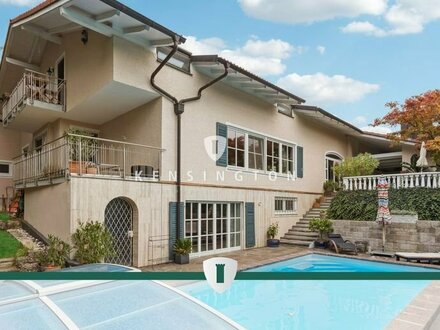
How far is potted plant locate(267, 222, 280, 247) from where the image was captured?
462 inches

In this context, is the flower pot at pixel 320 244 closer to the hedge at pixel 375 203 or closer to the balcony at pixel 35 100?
the hedge at pixel 375 203

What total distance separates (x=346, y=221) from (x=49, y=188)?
390 inches

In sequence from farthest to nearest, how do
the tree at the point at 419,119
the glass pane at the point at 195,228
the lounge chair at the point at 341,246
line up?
the lounge chair at the point at 341,246 → the glass pane at the point at 195,228 → the tree at the point at 419,119

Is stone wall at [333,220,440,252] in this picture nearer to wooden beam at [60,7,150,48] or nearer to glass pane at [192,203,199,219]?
glass pane at [192,203,199,219]

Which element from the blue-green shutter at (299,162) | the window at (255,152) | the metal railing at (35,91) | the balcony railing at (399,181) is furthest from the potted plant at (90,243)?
the balcony railing at (399,181)

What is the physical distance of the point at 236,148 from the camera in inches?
444

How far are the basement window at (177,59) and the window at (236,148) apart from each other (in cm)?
263

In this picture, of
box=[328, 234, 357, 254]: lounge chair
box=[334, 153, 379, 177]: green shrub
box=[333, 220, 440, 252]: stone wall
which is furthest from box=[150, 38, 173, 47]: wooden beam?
box=[334, 153, 379, 177]: green shrub

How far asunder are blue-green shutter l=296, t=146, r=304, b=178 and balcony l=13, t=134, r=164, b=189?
7.57 metres

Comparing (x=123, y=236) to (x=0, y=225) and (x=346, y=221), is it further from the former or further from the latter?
(x=346, y=221)

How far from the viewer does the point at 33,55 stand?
10.2 m

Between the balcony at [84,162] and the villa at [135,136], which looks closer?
the balcony at [84,162]

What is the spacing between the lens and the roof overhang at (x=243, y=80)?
9378 millimetres

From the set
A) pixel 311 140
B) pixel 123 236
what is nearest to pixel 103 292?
pixel 123 236
